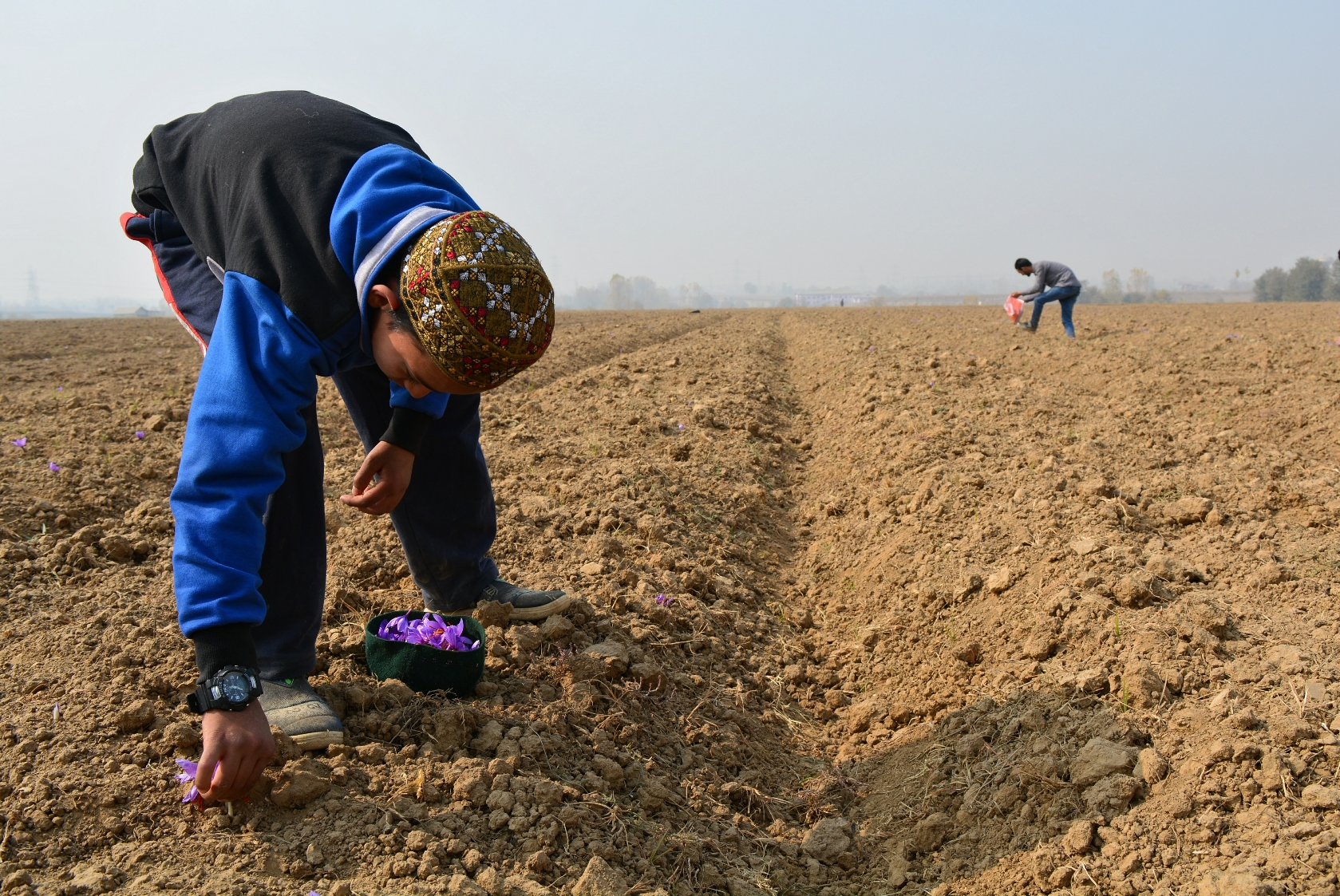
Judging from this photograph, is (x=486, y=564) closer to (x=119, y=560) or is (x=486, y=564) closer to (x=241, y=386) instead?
(x=241, y=386)

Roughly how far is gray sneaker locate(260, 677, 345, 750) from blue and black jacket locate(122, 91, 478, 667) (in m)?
0.46

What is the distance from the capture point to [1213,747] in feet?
6.61

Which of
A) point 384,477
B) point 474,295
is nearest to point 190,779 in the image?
point 384,477

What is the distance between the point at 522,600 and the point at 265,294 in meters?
1.38

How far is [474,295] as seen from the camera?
5.09 feet

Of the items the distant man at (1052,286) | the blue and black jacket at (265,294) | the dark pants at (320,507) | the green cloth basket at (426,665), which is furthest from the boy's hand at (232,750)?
the distant man at (1052,286)

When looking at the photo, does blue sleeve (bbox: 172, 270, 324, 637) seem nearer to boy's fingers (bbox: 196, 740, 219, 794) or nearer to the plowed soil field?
boy's fingers (bbox: 196, 740, 219, 794)

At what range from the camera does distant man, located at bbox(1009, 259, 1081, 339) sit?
11.7 meters

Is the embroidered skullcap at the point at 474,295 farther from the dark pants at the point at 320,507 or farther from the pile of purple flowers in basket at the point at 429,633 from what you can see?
the pile of purple flowers in basket at the point at 429,633

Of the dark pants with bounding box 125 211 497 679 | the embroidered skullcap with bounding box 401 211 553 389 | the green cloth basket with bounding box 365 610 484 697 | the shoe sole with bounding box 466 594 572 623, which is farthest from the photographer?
the shoe sole with bounding box 466 594 572 623

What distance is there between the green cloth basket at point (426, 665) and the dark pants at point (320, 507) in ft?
0.62

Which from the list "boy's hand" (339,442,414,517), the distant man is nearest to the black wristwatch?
"boy's hand" (339,442,414,517)

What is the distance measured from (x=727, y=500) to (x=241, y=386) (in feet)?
10.4

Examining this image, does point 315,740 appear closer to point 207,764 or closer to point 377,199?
point 207,764
